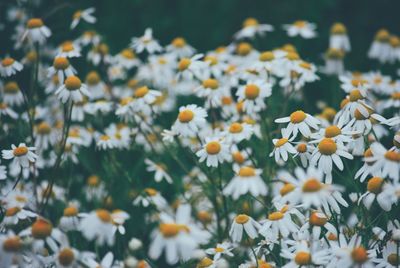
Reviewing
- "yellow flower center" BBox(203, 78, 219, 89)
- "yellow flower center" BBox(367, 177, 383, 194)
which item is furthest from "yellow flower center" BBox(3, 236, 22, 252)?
"yellow flower center" BBox(203, 78, 219, 89)

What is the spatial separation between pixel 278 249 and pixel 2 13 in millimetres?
3951

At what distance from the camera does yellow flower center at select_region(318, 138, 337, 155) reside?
222 cm

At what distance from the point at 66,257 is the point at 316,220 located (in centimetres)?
102

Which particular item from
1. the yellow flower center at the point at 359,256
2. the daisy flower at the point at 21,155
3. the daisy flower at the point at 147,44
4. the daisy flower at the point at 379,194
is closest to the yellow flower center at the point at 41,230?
the daisy flower at the point at 21,155

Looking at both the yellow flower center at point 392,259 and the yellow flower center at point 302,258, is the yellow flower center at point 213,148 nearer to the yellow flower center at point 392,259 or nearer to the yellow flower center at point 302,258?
the yellow flower center at point 302,258

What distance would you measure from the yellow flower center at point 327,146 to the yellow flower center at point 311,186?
446 mm

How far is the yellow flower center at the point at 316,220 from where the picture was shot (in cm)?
202

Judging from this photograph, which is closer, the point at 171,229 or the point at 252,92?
the point at 171,229

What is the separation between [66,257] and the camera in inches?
73.5

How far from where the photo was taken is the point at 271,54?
10.7 feet

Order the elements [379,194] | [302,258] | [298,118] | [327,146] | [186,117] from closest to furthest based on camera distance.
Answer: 1. [302,258]
2. [379,194]
3. [327,146]
4. [298,118]
5. [186,117]

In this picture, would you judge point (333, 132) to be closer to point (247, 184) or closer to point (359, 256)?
point (247, 184)

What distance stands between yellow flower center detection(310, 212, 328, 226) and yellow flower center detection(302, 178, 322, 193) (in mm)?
261

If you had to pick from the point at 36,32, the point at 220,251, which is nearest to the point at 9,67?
the point at 36,32
